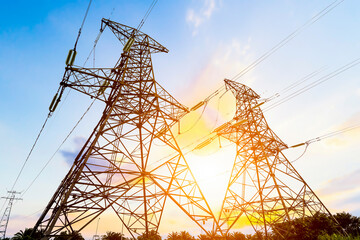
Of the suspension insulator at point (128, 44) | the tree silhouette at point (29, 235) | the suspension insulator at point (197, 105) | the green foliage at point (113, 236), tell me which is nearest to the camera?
the tree silhouette at point (29, 235)

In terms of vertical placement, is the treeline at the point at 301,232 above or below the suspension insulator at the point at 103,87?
below

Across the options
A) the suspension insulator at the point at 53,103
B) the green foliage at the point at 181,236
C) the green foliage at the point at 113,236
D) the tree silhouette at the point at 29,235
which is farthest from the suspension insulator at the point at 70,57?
the green foliage at the point at 113,236

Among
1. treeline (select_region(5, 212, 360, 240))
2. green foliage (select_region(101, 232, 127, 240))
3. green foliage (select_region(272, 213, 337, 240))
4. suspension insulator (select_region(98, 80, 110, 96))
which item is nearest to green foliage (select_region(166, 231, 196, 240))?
treeline (select_region(5, 212, 360, 240))

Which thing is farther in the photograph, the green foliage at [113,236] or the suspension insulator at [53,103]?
the green foliage at [113,236]

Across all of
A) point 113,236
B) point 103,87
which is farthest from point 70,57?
point 113,236

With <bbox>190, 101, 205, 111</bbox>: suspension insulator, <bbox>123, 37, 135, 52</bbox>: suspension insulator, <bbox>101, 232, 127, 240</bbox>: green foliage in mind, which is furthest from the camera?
<bbox>101, 232, 127, 240</bbox>: green foliage

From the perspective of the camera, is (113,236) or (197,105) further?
(113,236)

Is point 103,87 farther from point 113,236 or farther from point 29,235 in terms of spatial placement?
point 113,236

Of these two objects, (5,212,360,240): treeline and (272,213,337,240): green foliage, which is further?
(272,213,337,240): green foliage

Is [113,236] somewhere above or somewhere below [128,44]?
below

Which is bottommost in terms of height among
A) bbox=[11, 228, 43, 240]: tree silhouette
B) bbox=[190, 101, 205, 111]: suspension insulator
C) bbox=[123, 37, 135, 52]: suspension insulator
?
bbox=[11, 228, 43, 240]: tree silhouette

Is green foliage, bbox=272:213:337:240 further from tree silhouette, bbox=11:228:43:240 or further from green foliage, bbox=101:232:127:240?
green foliage, bbox=101:232:127:240

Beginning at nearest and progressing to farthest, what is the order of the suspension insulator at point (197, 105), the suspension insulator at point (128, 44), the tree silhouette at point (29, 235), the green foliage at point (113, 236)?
1. the tree silhouette at point (29, 235)
2. the suspension insulator at point (197, 105)
3. the suspension insulator at point (128, 44)
4. the green foliage at point (113, 236)

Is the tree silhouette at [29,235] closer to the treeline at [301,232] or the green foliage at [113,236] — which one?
the treeline at [301,232]
